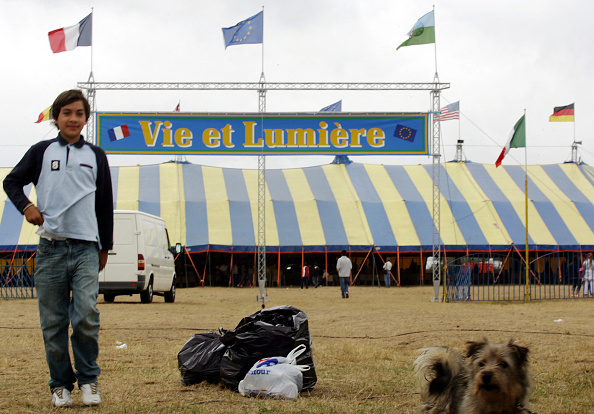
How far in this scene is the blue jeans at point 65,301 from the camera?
13.2 ft

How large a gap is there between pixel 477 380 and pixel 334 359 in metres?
3.17

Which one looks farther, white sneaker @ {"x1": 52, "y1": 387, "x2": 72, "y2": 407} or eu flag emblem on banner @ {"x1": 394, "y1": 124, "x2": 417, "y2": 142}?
eu flag emblem on banner @ {"x1": 394, "y1": 124, "x2": 417, "y2": 142}

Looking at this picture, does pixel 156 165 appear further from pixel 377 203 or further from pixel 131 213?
pixel 131 213

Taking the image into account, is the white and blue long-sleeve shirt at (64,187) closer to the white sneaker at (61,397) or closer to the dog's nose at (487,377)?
the white sneaker at (61,397)

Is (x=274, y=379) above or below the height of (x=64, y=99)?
below

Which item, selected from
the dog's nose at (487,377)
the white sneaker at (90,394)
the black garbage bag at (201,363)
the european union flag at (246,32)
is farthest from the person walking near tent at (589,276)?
the white sneaker at (90,394)

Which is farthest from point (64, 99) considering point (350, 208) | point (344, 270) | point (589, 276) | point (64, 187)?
point (350, 208)

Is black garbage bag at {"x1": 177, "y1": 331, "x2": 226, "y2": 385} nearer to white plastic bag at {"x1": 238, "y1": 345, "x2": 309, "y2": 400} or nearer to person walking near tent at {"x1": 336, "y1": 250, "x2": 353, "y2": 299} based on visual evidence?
white plastic bag at {"x1": 238, "y1": 345, "x2": 309, "y2": 400}

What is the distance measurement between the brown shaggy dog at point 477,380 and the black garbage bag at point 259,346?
3.71 ft

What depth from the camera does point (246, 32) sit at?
64.2 ft

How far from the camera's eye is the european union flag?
19438 millimetres

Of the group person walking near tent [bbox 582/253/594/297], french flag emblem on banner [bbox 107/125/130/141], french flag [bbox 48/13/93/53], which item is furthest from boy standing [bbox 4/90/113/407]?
person walking near tent [bbox 582/253/594/297]

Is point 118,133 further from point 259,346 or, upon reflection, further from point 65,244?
point 65,244

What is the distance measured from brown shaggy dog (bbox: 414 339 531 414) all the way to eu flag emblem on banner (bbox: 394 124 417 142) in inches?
598
